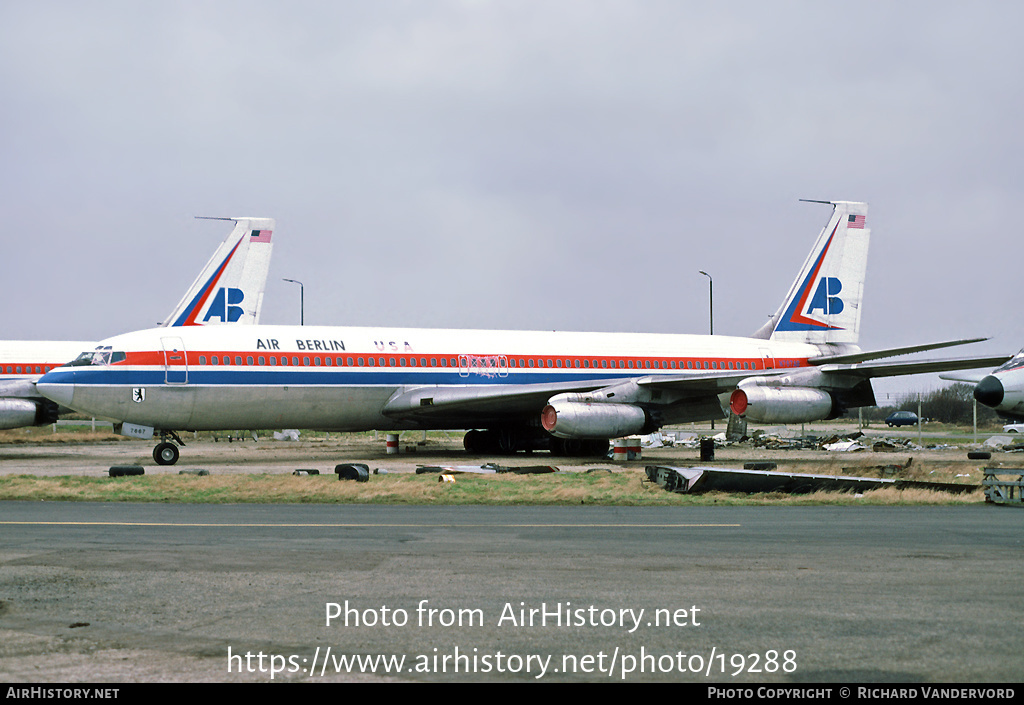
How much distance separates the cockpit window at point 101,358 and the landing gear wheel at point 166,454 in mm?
2382

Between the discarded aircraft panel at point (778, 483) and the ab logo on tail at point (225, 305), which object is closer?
the discarded aircraft panel at point (778, 483)

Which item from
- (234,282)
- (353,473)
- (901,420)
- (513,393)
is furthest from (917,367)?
(901,420)

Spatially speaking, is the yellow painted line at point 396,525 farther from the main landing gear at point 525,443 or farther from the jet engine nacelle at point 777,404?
the main landing gear at point 525,443

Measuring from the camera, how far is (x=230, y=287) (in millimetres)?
→ 37625

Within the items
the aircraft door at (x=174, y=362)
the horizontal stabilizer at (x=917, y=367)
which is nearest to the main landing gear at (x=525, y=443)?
the horizontal stabilizer at (x=917, y=367)

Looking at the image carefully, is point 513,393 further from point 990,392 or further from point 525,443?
point 990,392

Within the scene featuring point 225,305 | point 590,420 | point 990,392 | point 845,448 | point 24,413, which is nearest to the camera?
point 990,392

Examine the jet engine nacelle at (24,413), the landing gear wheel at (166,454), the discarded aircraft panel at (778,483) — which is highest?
the jet engine nacelle at (24,413)

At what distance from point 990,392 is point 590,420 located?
32.3 ft

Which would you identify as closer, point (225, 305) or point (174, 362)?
point (174, 362)

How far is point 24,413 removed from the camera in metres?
28.7

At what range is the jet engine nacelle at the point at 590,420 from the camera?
26.8 m

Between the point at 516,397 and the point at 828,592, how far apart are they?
20713 millimetres

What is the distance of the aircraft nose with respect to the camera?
22.0 metres
